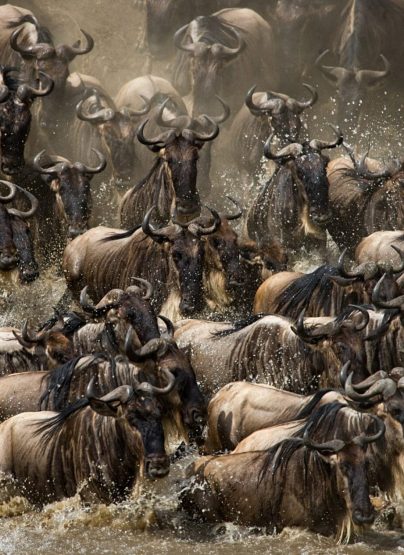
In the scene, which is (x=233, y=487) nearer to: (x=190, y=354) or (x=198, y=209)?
(x=190, y=354)

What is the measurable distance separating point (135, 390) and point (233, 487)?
97cm

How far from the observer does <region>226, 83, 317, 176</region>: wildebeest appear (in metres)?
19.2

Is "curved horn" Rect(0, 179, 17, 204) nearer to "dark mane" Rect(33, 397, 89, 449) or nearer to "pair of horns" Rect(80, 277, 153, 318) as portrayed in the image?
"pair of horns" Rect(80, 277, 153, 318)

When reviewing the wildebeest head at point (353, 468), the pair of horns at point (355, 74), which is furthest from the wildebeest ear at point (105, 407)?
the pair of horns at point (355, 74)

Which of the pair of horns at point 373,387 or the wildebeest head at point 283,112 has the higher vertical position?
the wildebeest head at point 283,112

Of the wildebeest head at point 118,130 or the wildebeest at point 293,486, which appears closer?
the wildebeest at point 293,486

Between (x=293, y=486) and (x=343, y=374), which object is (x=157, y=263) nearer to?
(x=343, y=374)

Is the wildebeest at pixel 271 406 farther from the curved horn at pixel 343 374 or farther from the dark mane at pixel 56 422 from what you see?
the dark mane at pixel 56 422

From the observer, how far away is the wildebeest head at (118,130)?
19250 mm

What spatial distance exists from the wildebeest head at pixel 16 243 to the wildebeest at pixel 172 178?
4.57 ft

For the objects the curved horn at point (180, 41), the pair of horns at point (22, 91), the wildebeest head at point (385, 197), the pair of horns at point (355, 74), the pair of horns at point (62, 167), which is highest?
the curved horn at point (180, 41)

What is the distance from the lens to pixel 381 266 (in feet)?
49.4

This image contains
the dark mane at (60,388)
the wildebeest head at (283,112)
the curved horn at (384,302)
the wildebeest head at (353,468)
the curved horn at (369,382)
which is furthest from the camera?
the wildebeest head at (283,112)

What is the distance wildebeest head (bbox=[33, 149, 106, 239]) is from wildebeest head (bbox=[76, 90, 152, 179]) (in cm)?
155
